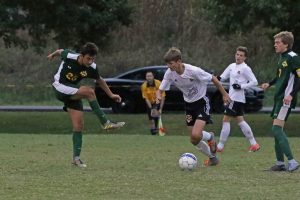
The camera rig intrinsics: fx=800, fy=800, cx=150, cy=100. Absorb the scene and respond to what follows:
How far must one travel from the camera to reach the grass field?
30.9 feet

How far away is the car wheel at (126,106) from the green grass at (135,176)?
1455 centimetres

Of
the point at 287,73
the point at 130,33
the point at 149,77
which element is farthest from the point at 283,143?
the point at 130,33

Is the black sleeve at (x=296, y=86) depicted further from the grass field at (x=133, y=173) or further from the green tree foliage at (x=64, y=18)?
the green tree foliage at (x=64, y=18)

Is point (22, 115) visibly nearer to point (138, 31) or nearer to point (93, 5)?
point (93, 5)

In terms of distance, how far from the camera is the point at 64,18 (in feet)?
82.8

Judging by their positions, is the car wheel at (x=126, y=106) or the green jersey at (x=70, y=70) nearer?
the green jersey at (x=70, y=70)

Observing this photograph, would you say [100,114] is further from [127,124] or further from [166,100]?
[166,100]

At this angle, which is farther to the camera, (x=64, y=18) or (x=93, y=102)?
(x=64, y=18)

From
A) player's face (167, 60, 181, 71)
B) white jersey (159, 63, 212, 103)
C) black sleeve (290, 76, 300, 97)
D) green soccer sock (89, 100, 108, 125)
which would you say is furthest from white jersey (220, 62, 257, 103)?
black sleeve (290, 76, 300, 97)

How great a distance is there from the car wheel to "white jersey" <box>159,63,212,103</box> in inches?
734

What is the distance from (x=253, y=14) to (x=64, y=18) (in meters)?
6.04

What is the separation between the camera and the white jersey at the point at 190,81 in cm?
1225

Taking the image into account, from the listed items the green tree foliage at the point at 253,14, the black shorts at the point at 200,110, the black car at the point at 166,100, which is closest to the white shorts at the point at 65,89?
Answer: the black shorts at the point at 200,110

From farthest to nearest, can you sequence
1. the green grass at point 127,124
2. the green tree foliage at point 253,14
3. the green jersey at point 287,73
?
the green grass at point 127,124
the green tree foliage at point 253,14
the green jersey at point 287,73
